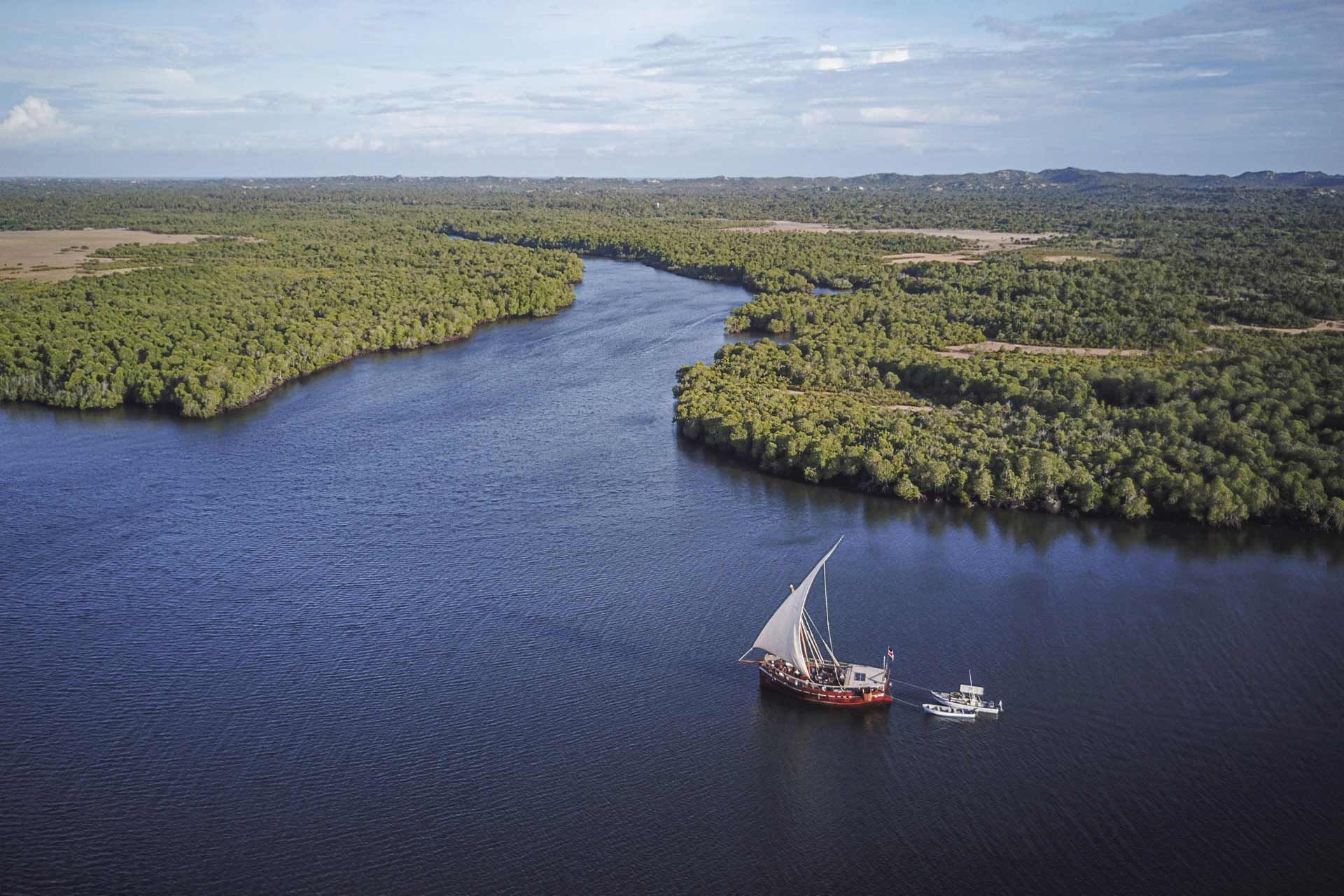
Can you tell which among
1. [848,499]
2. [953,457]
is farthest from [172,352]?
[953,457]

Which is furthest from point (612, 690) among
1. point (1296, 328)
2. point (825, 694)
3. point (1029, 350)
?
point (1296, 328)

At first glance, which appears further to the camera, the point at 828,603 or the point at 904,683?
the point at 828,603

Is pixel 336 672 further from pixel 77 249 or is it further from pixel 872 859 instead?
pixel 77 249

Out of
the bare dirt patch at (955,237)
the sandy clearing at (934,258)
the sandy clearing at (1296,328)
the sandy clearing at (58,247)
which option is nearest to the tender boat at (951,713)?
the sandy clearing at (1296,328)

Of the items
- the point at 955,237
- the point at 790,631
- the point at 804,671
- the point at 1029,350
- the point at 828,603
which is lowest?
the point at 804,671

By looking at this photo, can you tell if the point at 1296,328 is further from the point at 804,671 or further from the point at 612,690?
the point at 612,690

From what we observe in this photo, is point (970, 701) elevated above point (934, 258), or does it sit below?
below

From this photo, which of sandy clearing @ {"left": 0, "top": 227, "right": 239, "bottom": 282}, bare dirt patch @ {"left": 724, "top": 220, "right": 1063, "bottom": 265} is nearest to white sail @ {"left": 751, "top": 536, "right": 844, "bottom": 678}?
bare dirt patch @ {"left": 724, "top": 220, "right": 1063, "bottom": 265}
